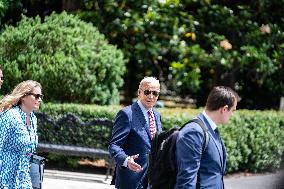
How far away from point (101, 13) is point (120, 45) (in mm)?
1086

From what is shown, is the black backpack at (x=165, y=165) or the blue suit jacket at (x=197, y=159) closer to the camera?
the blue suit jacket at (x=197, y=159)

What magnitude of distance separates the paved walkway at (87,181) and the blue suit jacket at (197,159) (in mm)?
6419

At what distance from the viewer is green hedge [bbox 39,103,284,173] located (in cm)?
1334

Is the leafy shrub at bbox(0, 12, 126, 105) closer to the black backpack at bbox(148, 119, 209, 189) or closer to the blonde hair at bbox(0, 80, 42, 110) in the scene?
the blonde hair at bbox(0, 80, 42, 110)

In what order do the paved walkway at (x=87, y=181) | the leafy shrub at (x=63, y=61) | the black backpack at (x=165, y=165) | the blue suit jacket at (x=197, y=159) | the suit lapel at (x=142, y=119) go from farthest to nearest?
the leafy shrub at (x=63, y=61), the paved walkway at (x=87, y=181), the suit lapel at (x=142, y=119), the black backpack at (x=165, y=165), the blue suit jacket at (x=197, y=159)

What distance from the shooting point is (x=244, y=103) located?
22.7 m

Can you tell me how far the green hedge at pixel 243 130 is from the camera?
1334cm

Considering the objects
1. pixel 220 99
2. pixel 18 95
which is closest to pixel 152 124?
pixel 18 95

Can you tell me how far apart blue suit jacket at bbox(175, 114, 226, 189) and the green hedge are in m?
8.22

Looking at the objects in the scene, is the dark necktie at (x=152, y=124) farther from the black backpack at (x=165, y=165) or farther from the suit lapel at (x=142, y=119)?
the black backpack at (x=165, y=165)

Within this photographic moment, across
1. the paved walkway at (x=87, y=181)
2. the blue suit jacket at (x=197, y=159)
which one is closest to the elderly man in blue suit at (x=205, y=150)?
the blue suit jacket at (x=197, y=159)

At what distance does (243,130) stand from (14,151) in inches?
353

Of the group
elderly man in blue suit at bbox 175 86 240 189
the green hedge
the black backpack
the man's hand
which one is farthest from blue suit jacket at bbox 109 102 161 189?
the green hedge

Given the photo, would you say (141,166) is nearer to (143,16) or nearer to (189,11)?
(143,16)
